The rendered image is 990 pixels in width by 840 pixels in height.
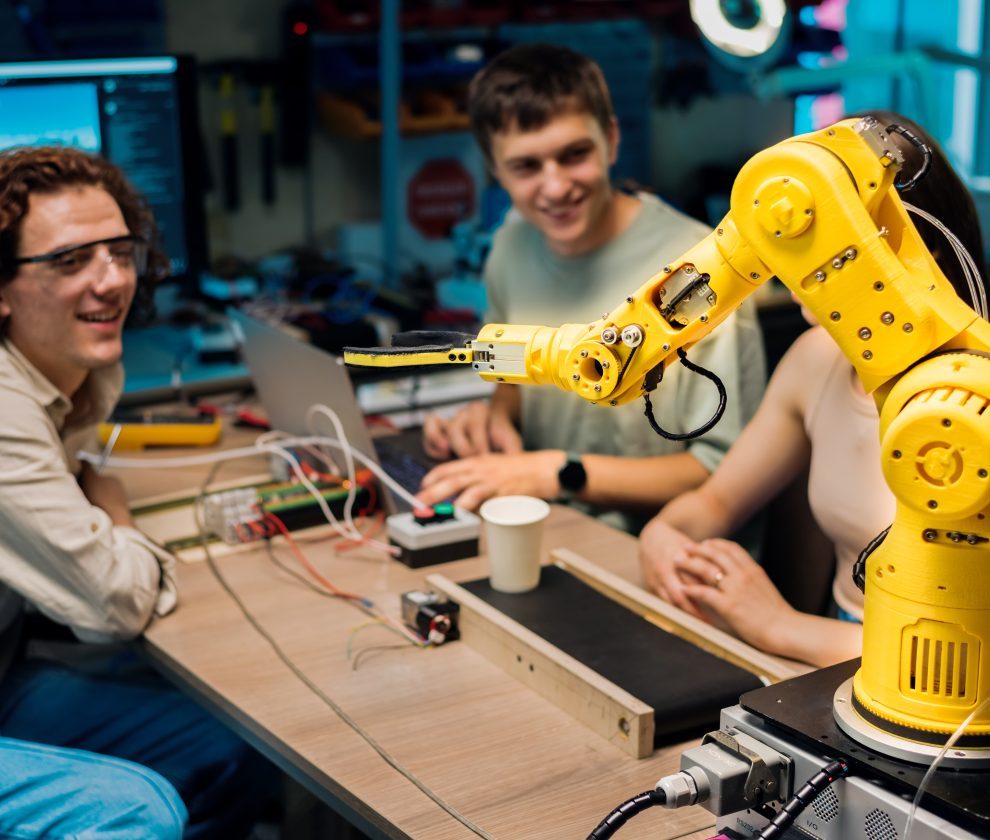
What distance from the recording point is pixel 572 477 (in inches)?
75.8

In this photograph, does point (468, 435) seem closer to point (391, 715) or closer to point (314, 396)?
point (314, 396)

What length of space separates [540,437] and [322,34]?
4.72 feet

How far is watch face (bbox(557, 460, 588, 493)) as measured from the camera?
1923 millimetres

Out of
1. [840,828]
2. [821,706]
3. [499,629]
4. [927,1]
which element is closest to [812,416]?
[499,629]

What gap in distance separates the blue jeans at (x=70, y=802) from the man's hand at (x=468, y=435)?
0.82 m

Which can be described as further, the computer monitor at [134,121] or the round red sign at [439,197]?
the round red sign at [439,197]

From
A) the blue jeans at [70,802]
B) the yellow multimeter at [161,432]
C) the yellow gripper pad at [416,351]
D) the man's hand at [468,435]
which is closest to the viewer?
the yellow gripper pad at [416,351]

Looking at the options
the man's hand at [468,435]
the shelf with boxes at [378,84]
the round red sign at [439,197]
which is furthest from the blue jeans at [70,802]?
the round red sign at [439,197]

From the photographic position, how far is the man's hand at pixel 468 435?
2.08 meters

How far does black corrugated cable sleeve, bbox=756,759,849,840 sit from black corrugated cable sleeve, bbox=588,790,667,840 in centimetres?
8

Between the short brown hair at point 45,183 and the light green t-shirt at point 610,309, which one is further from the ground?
the short brown hair at point 45,183

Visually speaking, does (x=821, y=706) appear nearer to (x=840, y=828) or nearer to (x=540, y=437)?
(x=840, y=828)

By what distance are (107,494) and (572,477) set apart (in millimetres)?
689

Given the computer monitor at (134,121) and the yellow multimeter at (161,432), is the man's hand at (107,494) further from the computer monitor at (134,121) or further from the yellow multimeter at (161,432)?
the computer monitor at (134,121)
